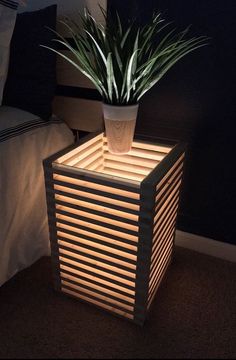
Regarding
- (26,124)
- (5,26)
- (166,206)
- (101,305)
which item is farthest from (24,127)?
(101,305)

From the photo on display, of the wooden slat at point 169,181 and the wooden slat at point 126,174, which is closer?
the wooden slat at point 169,181

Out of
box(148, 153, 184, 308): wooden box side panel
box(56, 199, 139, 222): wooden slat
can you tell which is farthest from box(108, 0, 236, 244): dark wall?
box(56, 199, 139, 222): wooden slat

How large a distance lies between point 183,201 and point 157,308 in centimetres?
45

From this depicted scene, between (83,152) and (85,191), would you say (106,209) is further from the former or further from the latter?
(83,152)

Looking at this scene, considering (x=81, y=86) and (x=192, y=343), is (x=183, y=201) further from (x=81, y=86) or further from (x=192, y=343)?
(x=81, y=86)

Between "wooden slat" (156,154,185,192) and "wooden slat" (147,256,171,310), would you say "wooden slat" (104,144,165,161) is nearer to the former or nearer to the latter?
"wooden slat" (156,154,185,192)

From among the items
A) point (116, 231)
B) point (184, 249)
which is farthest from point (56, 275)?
point (184, 249)

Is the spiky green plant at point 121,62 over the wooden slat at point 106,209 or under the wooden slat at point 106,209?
over

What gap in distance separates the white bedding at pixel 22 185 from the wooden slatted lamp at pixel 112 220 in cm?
18

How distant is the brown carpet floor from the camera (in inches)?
39.4

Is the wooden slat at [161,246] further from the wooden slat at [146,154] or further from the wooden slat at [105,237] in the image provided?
the wooden slat at [146,154]

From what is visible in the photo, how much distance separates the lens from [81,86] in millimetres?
1339

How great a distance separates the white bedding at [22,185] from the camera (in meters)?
1.08

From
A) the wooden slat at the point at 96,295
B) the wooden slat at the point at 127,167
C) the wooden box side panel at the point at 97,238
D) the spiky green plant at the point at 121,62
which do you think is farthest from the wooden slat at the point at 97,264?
the spiky green plant at the point at 121,62
